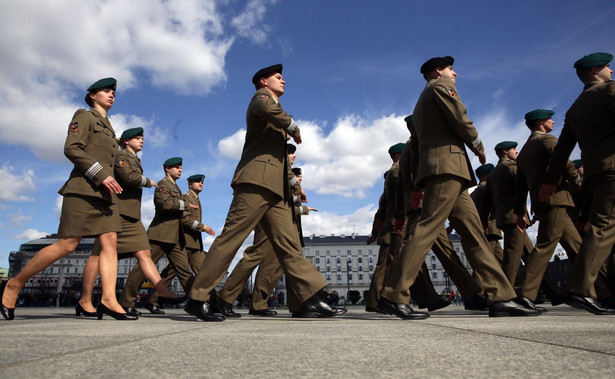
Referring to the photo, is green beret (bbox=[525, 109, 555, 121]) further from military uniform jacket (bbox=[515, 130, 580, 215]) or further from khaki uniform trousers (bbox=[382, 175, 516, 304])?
khaki uniform trousers (bbox=[382, 175, 516, 304])

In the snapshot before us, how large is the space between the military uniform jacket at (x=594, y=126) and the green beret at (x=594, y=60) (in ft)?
0.71

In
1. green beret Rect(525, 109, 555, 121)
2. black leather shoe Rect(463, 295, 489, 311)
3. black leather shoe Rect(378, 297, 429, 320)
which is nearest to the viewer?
black leather shoe Rect(378, 297, 429, 320)

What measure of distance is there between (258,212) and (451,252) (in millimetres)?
2469

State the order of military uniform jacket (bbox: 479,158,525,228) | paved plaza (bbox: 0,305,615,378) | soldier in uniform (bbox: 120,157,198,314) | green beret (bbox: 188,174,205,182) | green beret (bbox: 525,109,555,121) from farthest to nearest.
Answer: green beret (bbox: 188,174,205,182)
soldier in uniform (bbox: 120,157,198,314)
military uniform jacket (bbox: 479,158,525,228)
green beret (bbox: 525,109,555,121)
paved plaza (bbox: 0,305,615,378)

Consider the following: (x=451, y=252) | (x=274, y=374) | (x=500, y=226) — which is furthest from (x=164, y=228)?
(x=274, y=374)

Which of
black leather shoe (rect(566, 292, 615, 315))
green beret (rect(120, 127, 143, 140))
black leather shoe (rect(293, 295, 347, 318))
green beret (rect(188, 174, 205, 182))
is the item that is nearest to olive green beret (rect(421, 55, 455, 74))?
black leather shoe (rect(566, 292, 615, 315))

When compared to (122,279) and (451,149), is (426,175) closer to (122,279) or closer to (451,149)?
(451,149)

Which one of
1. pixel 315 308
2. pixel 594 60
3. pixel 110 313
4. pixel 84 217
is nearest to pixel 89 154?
pixel 84 217

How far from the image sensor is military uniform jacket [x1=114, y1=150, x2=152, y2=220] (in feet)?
17.1

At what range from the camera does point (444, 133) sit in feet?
13.2

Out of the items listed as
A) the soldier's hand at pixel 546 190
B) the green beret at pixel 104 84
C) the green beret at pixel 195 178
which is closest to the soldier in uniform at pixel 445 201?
the soldier's hand at pixel 546 190

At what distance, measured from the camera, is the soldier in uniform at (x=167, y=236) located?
6293 mm

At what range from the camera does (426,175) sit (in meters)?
3.92

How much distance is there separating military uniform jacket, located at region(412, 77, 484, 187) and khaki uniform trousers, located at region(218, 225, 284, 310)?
2370 millimetres
